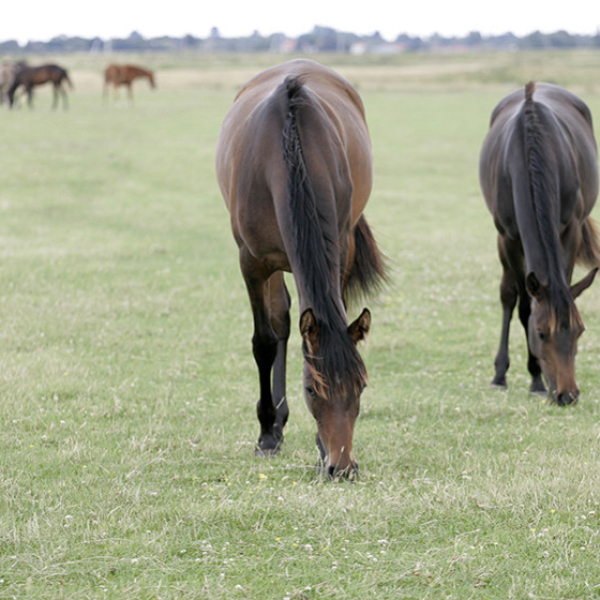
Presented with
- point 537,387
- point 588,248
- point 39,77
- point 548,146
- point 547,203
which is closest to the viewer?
point 547,203

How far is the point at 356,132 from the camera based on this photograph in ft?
20.7

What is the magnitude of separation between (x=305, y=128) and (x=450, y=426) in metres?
2.41

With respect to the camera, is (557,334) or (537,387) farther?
(537,387)

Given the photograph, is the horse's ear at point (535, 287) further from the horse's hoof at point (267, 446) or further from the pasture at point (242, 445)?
the horse's hoof at point (267, 446)

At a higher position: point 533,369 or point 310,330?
point 310,330

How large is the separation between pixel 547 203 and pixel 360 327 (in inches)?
99.7

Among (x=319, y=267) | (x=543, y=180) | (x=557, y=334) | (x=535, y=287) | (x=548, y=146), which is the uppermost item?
(x=548, y=146)

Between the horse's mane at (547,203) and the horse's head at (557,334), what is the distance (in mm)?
11

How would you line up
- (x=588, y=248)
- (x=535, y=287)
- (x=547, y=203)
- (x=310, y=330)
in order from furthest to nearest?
(x=588, y=248) → (x=547, y=203) → (x=535, y=287) → (x=310, y=330)

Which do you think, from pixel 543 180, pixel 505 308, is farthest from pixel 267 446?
pixel 505 308

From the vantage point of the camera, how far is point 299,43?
167250 millimetres

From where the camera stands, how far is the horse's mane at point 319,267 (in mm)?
4348

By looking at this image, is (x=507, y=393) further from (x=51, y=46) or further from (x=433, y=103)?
(x=51, y=46)

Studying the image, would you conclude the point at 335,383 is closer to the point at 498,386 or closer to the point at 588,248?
the point at 498,386
